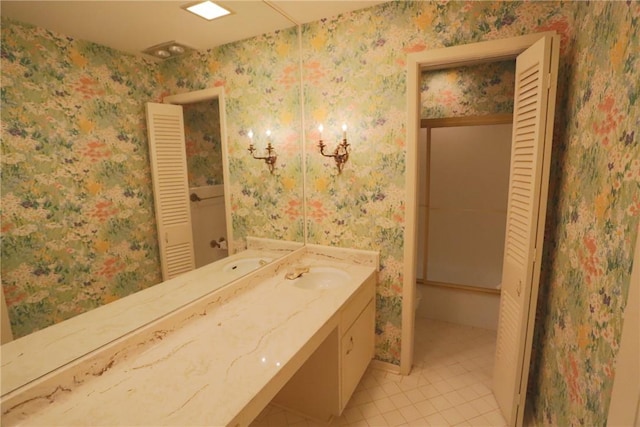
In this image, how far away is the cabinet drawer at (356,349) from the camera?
1.63m

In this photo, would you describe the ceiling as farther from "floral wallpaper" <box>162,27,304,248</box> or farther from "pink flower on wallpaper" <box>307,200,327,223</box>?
"pink flower on wallpaper" <box>307,200,327,223</box>

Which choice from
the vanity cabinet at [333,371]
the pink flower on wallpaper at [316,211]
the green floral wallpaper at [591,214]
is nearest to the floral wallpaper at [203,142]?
the pink flower on wallpaper at [316,211]

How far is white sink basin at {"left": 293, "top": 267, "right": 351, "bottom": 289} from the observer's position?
1.97 meters

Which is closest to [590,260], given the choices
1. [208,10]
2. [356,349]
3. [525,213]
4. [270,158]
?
[525,213]

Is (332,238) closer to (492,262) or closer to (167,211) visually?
(167,211)

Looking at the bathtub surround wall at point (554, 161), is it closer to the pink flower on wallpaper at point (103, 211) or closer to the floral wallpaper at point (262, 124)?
the floral wallpaper at point (262, 124)

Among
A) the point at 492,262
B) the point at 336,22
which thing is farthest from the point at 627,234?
the point at 492,262

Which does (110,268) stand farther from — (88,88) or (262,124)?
(262,124)

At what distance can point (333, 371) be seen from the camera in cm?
158

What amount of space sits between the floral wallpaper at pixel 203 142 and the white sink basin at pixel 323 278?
2.77ft

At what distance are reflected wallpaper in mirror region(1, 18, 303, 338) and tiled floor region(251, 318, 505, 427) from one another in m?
1.31

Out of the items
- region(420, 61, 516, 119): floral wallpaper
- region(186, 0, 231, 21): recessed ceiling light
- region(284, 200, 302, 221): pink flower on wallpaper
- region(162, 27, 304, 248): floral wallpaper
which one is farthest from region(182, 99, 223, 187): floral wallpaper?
region(420, 61, 516, 119): floral wallpaper

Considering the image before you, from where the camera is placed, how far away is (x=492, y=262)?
2.82 m

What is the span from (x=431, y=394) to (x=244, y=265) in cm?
141
